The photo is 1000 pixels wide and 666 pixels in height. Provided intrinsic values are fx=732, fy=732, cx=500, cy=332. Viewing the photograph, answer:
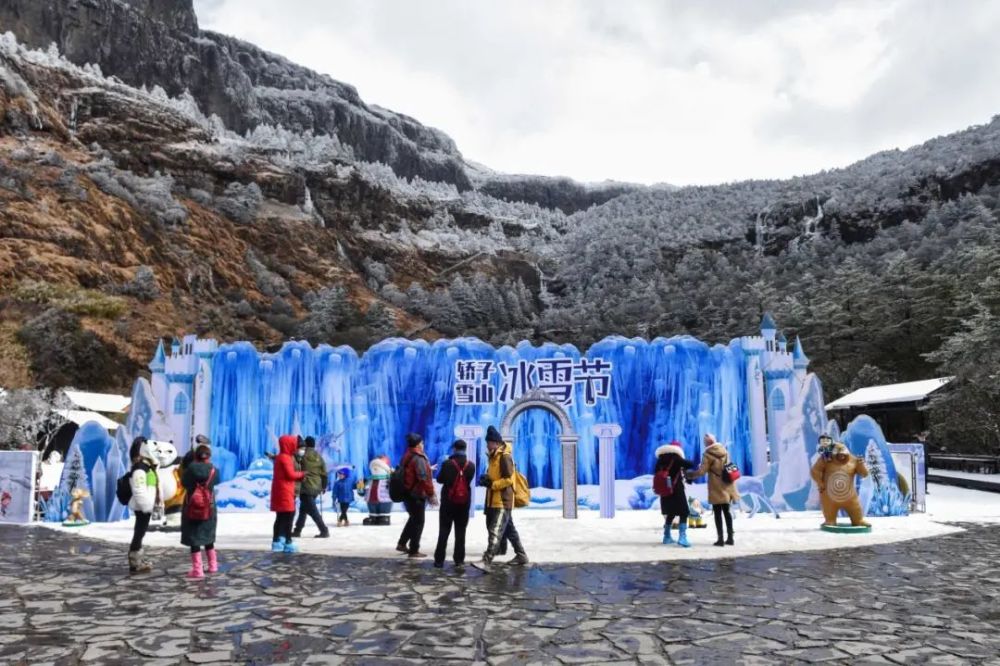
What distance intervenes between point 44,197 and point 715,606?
50.0 metres

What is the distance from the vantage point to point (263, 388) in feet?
47.9

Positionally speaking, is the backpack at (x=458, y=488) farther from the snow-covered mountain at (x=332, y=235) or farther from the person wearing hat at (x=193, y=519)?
the snow-covered mountain at (x=332, y=235)

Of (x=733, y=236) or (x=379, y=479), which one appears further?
(x=733, y=236)

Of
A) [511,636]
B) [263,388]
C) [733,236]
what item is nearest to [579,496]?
[263,388]

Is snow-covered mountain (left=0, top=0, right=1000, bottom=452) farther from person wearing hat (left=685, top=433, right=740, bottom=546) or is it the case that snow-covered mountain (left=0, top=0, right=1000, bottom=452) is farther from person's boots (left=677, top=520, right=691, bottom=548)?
person's boots (left=677, top=520, right=691, bottom=548)

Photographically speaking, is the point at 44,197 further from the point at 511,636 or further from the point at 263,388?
the point at 511,636

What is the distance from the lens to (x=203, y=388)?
14.5 metres

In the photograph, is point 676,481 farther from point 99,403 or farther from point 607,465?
point 99,403

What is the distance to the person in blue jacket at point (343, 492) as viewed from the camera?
470 inches

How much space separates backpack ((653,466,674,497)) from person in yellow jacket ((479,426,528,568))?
2.13m

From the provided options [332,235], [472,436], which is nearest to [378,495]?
[472,436]

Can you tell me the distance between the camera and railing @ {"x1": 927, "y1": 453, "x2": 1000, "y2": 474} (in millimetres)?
20297

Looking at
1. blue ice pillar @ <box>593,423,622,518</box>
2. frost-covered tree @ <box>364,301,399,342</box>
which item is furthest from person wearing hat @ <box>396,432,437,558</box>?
frost-covered tree @ <box>364,301,399,342</box>

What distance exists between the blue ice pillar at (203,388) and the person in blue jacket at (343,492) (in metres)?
3.93
